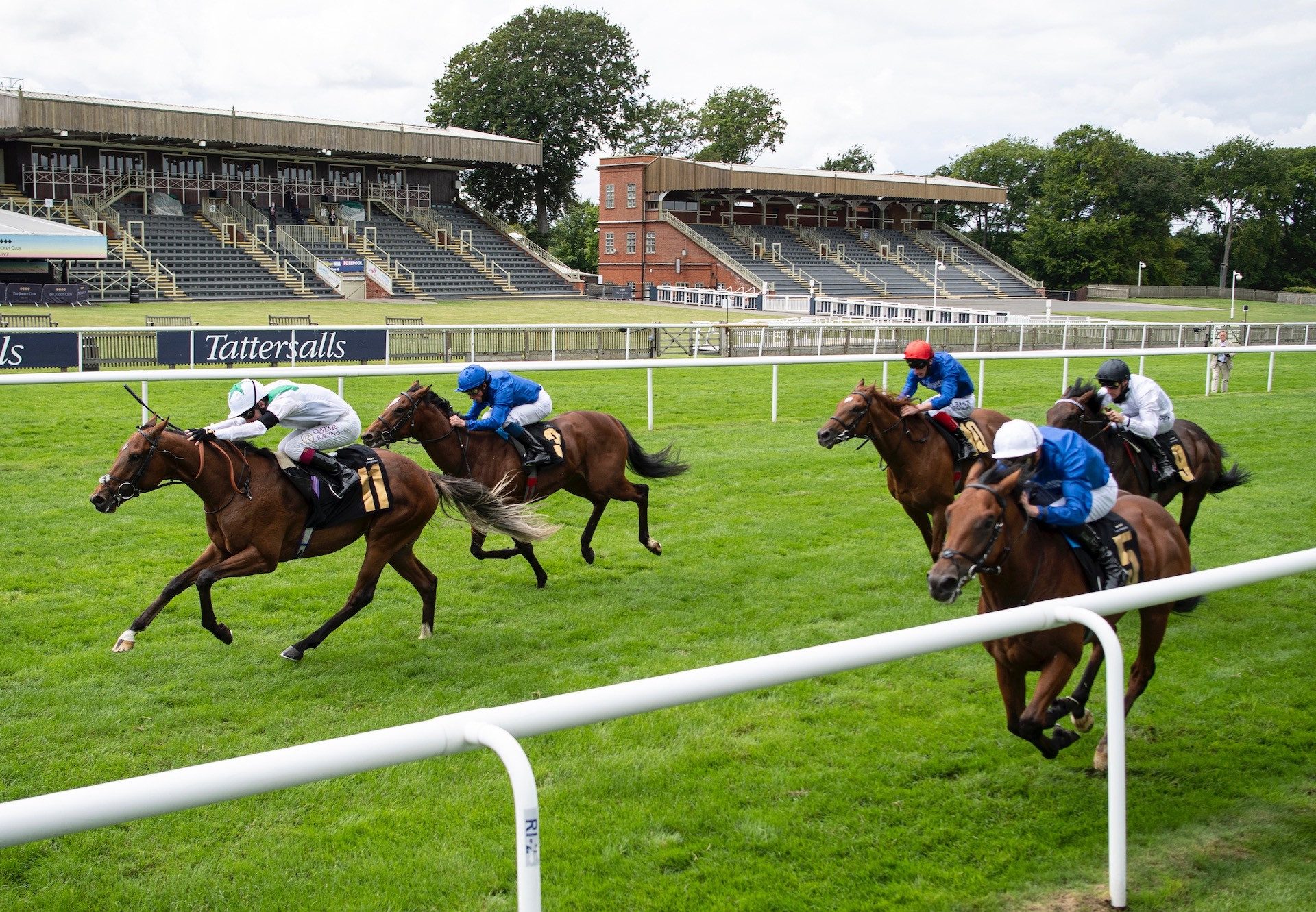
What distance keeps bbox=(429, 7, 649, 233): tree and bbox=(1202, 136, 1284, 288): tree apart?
4083cm

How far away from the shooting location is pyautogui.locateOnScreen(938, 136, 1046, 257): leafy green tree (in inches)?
2761

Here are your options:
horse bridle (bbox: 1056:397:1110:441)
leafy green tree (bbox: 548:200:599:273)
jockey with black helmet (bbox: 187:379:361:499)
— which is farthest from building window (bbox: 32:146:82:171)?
horse bridle (bbox: 1056:397:1110:441)

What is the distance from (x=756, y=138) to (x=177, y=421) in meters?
63.6

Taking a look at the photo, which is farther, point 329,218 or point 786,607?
point 329,218

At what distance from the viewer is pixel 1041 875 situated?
353 cm

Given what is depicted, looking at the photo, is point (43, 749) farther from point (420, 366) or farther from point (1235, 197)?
point (1235, 197)

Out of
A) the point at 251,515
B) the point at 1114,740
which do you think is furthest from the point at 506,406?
the point at 1114,740

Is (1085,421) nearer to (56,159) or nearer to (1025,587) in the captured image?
(1025,587)

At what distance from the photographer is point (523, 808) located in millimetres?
2189

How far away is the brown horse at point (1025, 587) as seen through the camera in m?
4.04

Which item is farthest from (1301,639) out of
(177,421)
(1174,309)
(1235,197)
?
(1235,197)

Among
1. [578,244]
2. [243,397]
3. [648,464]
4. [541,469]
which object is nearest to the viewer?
[243,397]

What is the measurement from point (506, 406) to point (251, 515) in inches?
84.1

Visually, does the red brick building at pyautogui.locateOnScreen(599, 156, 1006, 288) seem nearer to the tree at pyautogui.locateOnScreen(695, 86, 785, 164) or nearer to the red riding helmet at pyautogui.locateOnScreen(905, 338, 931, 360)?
the tree at pyautogui.locateOnScreen(695, 86, 785, 164)
